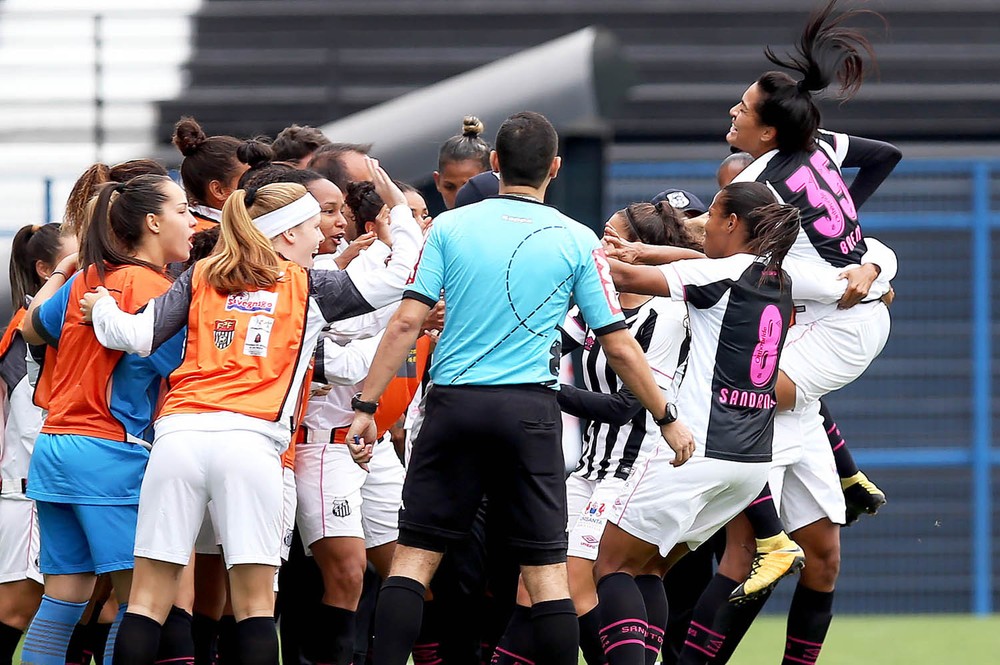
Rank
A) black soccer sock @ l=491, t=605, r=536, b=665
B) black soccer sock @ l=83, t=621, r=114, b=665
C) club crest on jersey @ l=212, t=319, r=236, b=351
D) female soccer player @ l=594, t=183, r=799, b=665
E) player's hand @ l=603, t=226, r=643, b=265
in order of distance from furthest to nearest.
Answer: black soccer sock @ l=83, t=621, r=114, b=665 → player's hand @ l=603, t=226, r=643, b=265 → female soccer player @ l=594, t=183, r=799, b=665 → black soccer sock @ l=491, t=605, r=536, b=665 → club crest on jersey @ l=212, t=319, r=236, b=351

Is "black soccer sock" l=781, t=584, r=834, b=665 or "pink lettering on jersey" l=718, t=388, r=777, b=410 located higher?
"pink lettering on jersey" l=718, t=388, r=777, b=410

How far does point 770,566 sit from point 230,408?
197cm

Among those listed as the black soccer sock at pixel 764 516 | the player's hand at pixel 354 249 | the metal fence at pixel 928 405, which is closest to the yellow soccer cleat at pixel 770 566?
the black soccer sock at pixel 764 516

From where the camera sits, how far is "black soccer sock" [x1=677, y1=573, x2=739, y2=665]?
205 inches

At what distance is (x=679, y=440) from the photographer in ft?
14.5

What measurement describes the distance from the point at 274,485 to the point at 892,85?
23.7ft

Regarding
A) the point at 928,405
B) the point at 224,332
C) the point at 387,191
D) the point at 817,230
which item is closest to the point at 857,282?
the point at 817,230

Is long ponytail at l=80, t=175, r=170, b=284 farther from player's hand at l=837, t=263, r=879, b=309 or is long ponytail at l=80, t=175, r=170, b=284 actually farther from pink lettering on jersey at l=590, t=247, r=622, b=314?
player's hand at l=837, t=263, r=879, b=309

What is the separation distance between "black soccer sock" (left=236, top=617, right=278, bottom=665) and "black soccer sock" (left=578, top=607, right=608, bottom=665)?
3.79 feet

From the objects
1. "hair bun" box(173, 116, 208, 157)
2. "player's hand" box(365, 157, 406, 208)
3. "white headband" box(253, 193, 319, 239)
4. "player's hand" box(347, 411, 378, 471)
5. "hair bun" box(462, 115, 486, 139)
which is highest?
"hair bun" box(462, 115, 486, 139)

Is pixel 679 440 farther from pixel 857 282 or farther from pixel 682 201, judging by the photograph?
pixel 682 201

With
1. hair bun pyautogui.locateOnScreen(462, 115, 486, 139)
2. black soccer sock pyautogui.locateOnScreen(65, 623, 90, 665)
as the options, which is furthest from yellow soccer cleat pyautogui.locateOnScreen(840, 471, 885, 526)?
black soccer sock pyautogui.locateOnScreen(65, 623, 90, 665)

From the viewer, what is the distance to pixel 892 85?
10.4 meters

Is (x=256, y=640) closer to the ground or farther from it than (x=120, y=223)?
closer to the ground
